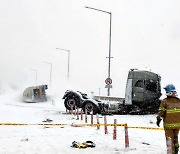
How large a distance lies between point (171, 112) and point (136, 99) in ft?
52.1

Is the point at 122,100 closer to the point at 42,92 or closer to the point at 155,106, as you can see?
the point at 155,106

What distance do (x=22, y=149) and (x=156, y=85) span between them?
14.9 metres

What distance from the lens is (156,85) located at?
23.9 meters

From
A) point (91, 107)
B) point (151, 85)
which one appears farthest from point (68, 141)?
point (151, 85)

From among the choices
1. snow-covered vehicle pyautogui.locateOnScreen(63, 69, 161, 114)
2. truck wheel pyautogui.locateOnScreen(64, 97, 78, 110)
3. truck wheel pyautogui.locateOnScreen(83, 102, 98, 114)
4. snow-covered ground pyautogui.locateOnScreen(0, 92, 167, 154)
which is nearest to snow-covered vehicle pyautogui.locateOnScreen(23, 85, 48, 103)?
truck wheel pyautogui.locateOnScreen(64, 97, 78, 110)

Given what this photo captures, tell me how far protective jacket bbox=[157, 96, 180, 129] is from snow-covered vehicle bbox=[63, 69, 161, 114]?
15.7m

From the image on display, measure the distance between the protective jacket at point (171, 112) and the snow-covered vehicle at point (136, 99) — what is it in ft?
51.5

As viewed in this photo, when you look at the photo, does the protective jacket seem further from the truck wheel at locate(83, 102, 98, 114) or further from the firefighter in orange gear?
the truck wheel at locate(83, 102, 98, 114)

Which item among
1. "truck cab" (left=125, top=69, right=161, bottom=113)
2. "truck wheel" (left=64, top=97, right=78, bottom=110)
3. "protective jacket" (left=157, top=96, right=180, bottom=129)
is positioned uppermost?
"truck cab" (left=125, top=69, right=161, bottom=113)

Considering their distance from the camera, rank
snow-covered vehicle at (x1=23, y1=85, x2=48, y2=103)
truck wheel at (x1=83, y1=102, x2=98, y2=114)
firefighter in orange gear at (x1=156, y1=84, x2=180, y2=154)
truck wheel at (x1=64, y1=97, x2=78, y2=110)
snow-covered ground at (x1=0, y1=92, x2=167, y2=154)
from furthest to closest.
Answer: snow-covered vehicle at (x1=23, y1=85, x2=48, y2=103)
truck wheel at (x1=64, y1=97, x2=78, y2=110)
truck wheel at (x1=83, y1=102, x2=98, y2=114)
snow-covered ground at (x1=0, y1=92, x2=167, y2=154)
firefighter in orange gear at (x1=156, y1=84, x2=180, y2=154)

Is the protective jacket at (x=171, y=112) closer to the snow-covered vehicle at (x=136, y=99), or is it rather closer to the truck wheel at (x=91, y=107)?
the snow-covered vehicle at (x=136, y=99)

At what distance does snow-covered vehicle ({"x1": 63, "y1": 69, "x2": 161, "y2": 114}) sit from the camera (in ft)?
78.4

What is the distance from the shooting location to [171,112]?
8.16 metres

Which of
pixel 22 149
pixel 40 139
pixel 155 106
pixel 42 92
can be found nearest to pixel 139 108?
pixel 155 106
